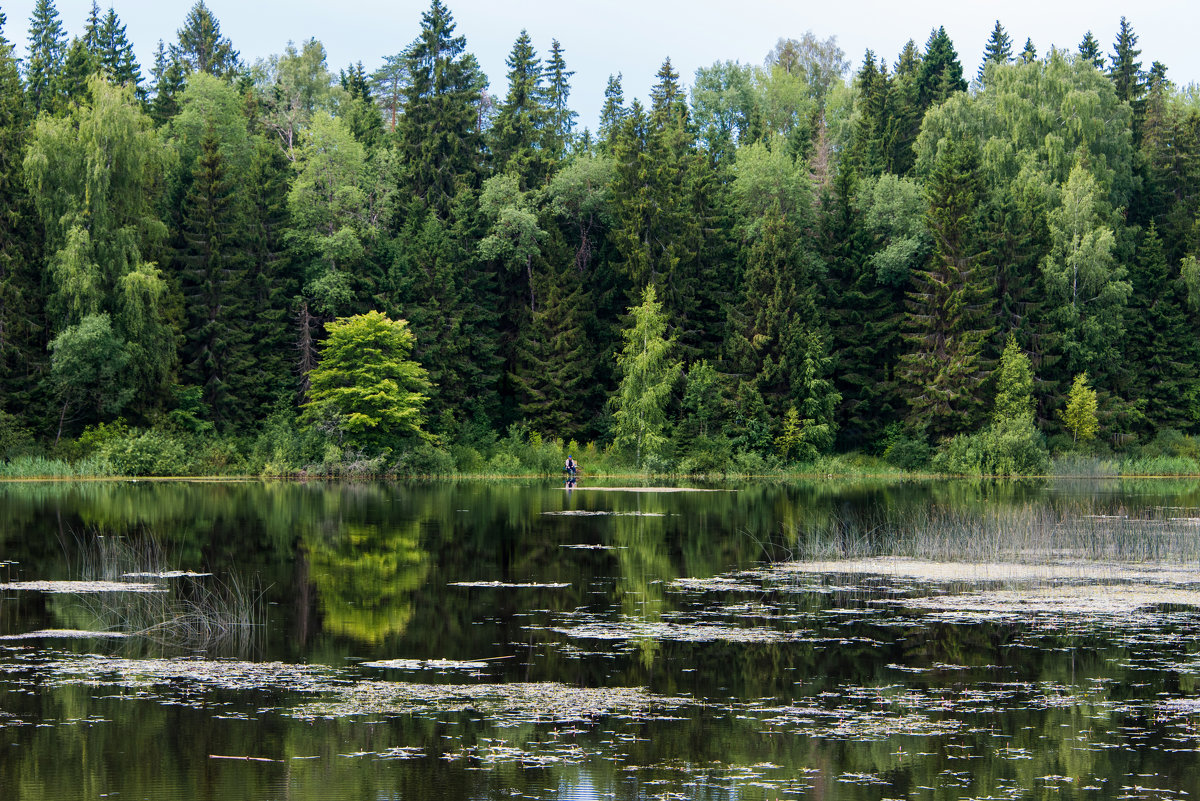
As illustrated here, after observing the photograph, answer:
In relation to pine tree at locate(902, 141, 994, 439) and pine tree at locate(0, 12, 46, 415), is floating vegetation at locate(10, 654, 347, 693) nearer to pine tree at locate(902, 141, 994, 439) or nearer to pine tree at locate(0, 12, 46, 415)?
pine tree at locate(0, 12, 46, 415)

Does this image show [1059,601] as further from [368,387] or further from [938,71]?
[938,71]

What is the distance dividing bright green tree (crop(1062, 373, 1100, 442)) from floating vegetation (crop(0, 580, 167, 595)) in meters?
69.2

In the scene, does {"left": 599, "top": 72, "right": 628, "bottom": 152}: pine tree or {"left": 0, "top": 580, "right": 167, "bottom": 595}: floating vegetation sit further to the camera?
{"left": 599, "top": 72, "right": 628, "bottom": 152}: pine tree

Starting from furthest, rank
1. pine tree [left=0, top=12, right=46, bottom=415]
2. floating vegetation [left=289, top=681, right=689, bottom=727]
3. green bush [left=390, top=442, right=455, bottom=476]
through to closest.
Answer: green bush [left=390, top=442, right=455, bottom=476] → pine tree [left=0, top=12, right=46, bottom=415] → floating vegetation [left=289, top=681, right=689, bottom=727]

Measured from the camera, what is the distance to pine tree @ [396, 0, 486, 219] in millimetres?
87438

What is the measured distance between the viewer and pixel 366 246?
8475 centimetres

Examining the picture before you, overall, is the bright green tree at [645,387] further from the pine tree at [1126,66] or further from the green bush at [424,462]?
the pine tree at [1126,66]

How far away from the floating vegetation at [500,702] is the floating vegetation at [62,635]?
229 inches

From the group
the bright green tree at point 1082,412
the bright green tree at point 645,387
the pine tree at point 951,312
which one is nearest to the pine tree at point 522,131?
the bright green tree at point 645,387

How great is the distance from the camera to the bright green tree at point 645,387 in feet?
254

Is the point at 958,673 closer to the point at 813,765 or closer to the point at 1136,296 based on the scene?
the point at 813,765

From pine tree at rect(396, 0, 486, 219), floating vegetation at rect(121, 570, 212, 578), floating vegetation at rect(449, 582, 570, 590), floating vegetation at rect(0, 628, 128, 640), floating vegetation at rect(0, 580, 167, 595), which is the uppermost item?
pine tree at rect(396, 0, 486, 219)

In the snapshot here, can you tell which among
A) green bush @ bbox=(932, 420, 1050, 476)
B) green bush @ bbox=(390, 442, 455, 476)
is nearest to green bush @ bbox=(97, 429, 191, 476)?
green bush @ bbox=(390, 442, 455, 476)

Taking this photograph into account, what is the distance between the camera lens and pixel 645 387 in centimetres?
7844
